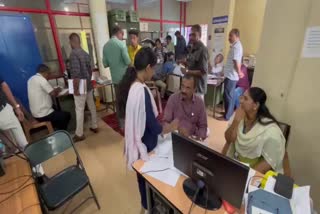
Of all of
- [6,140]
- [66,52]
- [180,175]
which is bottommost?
[6,140]

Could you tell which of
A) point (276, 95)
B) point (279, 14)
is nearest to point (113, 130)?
point (276, 95)

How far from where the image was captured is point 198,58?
2.91 metres

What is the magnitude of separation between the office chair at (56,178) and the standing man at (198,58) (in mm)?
2061

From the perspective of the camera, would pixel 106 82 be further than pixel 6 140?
Yes

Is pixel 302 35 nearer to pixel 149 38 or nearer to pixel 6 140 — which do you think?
pixel 6 140

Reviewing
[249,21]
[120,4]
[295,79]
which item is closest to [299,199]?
[295,79]

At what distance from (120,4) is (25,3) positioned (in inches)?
88.5

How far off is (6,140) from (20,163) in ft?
2.48

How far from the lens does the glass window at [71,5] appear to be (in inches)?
148

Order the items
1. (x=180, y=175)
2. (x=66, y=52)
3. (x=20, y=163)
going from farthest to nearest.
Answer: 1. (x=66, y=52)
2. (x=20, y=163)
3. (x=180, y=175)

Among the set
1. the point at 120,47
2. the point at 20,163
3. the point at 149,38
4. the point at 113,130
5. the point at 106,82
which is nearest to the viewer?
the point at 20,163

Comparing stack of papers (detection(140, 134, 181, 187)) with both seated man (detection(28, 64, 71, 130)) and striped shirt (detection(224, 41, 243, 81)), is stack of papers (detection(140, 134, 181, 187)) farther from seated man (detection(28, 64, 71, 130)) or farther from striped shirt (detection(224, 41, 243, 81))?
striped shirt (detection(224, 41, 243, 81))

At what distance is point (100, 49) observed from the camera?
4184mm

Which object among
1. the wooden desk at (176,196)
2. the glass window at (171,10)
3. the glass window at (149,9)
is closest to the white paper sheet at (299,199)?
the wooden desk at (176,196)
